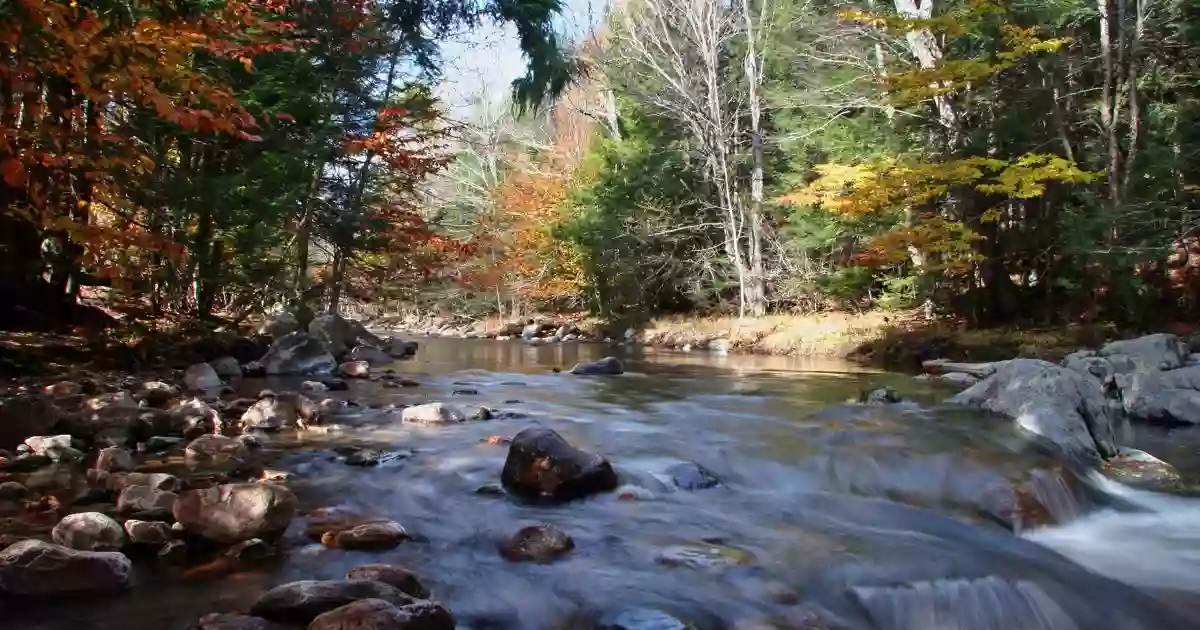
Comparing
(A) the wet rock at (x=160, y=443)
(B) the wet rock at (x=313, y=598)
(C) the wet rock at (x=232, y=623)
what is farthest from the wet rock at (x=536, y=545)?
(A) the wet rock at (x=160, y=443)

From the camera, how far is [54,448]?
4883 millimetres

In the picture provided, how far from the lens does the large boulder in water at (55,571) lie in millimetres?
2867

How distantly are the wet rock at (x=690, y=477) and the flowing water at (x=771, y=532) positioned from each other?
0.21 ft

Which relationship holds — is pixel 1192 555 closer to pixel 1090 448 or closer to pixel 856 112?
pixel 1090 448

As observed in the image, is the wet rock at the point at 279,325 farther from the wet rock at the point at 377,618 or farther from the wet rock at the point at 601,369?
the wet rock at the point at 377,618

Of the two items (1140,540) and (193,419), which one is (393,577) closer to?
(193,419)

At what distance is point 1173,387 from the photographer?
8289 mm

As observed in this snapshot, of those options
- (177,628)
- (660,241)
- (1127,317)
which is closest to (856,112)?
(660,241)

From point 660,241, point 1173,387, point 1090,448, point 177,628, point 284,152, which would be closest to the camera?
point 177,628

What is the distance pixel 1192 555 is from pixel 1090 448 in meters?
2.02

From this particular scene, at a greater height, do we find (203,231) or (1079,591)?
(203,231)

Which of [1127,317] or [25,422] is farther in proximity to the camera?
[1127,317]

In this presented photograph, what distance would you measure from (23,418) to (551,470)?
11.4 ft

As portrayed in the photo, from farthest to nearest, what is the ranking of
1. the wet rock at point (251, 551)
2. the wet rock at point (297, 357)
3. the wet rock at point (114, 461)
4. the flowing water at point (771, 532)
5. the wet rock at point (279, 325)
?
the wet rock at point (279, 325)
the wet rock at point (297, 357)
the wet rock at point (114, 461)
the wet rock at point (251, 551)
the flowing water at point (771, 532)
